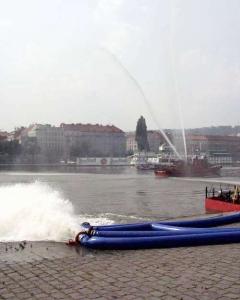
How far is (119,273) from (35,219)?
17.7ft

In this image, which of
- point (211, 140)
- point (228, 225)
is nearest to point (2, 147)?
point (211, 140)

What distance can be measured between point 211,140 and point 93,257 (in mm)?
169407

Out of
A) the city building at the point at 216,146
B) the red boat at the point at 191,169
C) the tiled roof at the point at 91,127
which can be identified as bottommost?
the red boat at the point at 191,169

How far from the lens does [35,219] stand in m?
12.1

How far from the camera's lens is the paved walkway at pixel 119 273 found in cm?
611

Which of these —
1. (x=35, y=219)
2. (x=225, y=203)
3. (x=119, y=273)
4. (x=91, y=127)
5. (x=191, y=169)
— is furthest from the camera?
(x=91, y=127)

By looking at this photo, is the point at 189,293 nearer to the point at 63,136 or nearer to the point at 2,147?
the point at 2,147

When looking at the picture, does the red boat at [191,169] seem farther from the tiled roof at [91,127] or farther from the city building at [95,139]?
the tiled roof at [91,127]

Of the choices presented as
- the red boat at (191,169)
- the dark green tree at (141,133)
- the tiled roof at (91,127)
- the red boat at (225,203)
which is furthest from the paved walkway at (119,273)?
the tiled roof at (91,127)

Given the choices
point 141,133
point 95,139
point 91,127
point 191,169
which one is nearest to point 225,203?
point 191,169

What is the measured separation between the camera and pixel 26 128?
7062 inches

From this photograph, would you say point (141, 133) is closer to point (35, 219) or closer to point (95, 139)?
point (95, 139)

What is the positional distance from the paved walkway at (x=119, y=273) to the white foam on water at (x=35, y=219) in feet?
4.34

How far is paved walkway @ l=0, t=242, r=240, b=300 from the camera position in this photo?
6.11 meters
